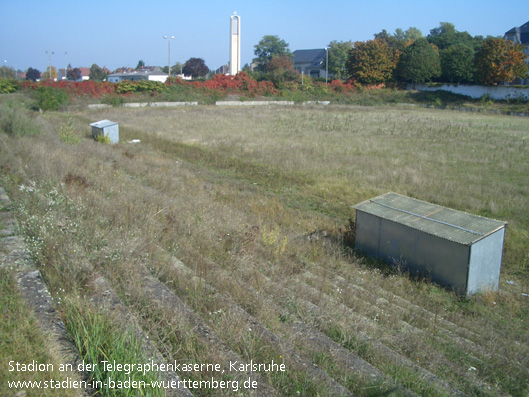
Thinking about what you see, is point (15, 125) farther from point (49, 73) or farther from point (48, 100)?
point (49, 73)

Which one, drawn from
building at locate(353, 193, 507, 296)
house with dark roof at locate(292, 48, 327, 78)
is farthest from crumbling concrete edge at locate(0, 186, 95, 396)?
house with dark roof at locate(292, 48, 327, 78)

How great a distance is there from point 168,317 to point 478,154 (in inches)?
701

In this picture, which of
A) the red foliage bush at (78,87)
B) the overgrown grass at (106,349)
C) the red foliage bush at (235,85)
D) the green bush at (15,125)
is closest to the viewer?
the overgrown grass at (106,349)

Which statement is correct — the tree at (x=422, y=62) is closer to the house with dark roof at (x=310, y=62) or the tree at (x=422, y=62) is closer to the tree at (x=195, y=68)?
the house with dark roof at (x=310, y=62)

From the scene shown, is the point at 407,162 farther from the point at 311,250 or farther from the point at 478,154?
the point at 311,250

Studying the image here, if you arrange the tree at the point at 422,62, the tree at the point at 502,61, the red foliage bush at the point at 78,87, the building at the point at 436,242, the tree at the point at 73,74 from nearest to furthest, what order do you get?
1. the building at the point at 436,242
2. the red foliage bush at the point at 78,87
3. the tree at the point at 502,61
4. the tree at the point at 422,62
5. the tree at the point at 73,74

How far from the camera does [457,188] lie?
42.4 feet

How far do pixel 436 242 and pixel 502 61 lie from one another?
177 ft

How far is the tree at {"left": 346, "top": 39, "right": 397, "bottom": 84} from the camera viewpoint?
6034 centimetres

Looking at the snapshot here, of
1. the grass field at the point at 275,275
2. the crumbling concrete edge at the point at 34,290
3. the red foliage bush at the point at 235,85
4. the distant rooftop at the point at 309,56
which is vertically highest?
the distant rooftop at the point at 309,56

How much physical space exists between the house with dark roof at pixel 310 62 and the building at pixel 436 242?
279 feet

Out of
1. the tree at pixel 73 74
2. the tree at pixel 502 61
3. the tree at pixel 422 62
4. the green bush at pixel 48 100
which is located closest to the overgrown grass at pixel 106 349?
the green bush at pixel 48 100

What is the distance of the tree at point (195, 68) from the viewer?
103 meters

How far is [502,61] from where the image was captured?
5153cm
